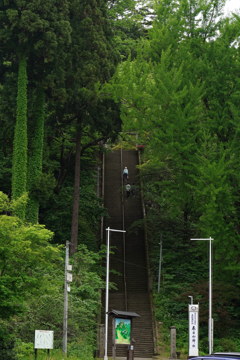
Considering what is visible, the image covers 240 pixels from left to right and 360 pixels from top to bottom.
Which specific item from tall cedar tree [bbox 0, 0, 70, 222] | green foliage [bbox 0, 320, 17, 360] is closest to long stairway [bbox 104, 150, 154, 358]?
tall cedar tree [bbox 0, 0, 70, 222]

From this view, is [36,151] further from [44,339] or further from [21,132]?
[44,339]

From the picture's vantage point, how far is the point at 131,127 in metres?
45.1

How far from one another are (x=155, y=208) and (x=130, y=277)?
9.26 meters

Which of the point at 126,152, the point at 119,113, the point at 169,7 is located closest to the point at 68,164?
the point at 119,113

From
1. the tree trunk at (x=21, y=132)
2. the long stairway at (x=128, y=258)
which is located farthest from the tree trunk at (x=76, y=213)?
the tree trunk at (x=21, y=132)

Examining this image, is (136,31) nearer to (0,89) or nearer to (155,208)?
(155,208)

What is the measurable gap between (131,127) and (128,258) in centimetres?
1060

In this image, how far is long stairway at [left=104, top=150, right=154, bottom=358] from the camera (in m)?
42.5

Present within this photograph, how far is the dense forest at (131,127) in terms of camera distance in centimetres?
4169

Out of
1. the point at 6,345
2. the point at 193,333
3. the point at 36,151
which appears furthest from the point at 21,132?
the point at 6,345

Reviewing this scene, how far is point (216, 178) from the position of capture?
41.2m

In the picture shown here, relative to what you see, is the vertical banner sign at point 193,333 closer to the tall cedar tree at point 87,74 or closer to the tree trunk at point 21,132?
the tall cedar tree at point 87,74

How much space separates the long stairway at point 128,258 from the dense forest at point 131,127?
0.94 meters

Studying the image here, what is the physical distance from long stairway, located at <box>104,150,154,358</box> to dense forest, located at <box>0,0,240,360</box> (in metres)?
0.94
